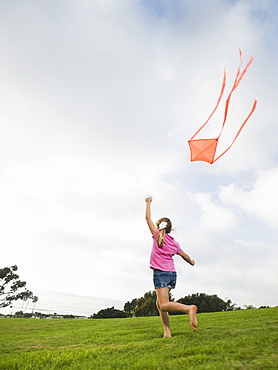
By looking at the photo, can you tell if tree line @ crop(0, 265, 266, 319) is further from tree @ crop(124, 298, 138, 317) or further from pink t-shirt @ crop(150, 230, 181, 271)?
pink t-shirt @ crop(150, 230, 181, 271)

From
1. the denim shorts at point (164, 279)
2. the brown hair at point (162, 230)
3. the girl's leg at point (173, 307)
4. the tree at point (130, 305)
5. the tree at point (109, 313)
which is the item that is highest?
the tree at point (130, 305)

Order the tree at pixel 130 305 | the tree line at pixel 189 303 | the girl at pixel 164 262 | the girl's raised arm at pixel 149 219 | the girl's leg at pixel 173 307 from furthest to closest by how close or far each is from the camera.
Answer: the tree at pixel 130 305 < the tree line at pixel 189 303 < the girl's raised arm at pixel 149 219 < the girl at pixel 164 262 < the girl's leg at pixel 173 307

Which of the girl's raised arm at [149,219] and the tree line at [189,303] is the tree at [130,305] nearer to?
the tree line at [189,303]

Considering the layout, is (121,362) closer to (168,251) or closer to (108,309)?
(168,251)

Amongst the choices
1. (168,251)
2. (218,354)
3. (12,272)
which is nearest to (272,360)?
(218,354)

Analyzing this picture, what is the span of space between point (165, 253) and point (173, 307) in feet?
2.64

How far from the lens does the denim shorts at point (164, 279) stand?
4.04 metres

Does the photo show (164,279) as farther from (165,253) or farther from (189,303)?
(189,303)

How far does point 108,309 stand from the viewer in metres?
40.6

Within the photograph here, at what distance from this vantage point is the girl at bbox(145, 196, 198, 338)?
394 cm

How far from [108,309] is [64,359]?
4114 centimetres

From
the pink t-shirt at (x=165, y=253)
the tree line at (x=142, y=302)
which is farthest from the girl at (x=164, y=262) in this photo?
the tree line at (x=142, y=302)

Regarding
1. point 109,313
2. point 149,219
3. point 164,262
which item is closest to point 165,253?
point 164,262

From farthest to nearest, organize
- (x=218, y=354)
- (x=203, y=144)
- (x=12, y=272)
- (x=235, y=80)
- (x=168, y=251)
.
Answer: (x=12, y=272) → (x=203, y=144) → (x=235, y=80) → (x=168, y=251) → (x=218, y=354)
